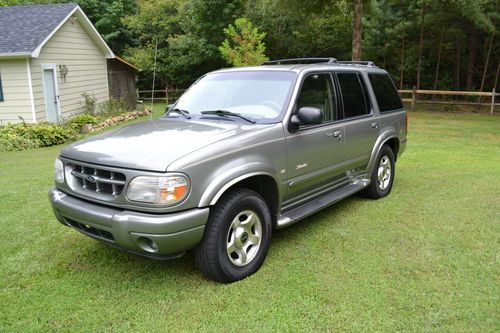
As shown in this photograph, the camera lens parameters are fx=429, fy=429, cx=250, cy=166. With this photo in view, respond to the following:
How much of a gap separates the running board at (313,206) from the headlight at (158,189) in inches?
49.4

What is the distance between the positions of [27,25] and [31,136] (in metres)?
A: 5.00

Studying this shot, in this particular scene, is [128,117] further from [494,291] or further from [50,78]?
[494,291]

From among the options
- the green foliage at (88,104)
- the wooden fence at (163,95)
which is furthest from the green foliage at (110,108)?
the wooden fence at (163,95)

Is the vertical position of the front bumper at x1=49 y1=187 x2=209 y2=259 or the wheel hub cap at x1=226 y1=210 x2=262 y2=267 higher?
the front bumper at x1=49 y1=187 x2=209 y2=259

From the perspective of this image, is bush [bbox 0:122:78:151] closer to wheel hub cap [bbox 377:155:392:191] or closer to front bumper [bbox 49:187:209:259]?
front bumper [bbox 49:187:209:259]

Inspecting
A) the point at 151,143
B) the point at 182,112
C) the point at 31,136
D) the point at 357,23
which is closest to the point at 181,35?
the point at 357,23

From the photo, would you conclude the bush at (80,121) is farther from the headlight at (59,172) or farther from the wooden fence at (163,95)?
the wooden fence at (163,95)

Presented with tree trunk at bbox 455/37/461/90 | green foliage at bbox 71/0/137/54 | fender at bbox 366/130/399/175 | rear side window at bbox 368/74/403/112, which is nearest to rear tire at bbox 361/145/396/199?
fender at bbox 366/130/399/175

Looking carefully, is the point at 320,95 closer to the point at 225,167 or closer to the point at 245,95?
the point at 245,95

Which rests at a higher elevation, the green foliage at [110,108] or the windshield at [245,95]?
the windshield at [245,95]

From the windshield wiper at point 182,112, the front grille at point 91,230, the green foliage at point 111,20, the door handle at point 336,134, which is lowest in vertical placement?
the front grille at point 91,230

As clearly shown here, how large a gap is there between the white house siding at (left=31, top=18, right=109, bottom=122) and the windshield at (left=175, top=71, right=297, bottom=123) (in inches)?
437

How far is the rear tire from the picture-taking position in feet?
19.0

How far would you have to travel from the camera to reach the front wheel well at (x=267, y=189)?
12.8 feet
